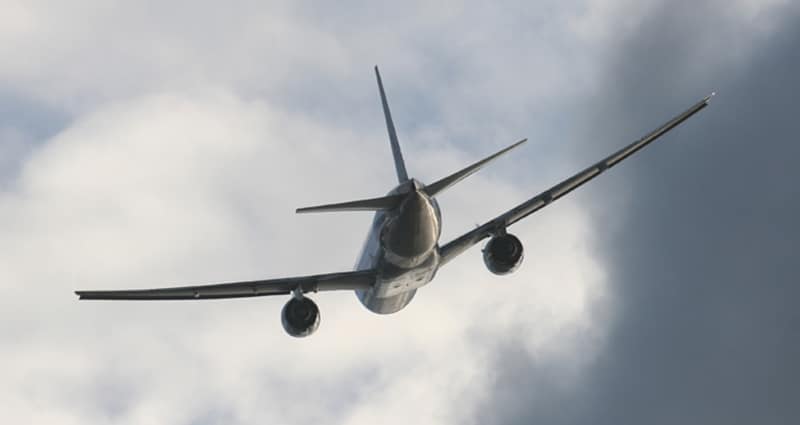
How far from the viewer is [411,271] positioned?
157ft

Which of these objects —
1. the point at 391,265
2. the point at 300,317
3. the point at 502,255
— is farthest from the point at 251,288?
the point at 502,255

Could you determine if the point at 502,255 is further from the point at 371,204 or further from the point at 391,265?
the point at 371,204

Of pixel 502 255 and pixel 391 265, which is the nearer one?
pixel 391 265

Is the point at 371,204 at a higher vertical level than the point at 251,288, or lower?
lower

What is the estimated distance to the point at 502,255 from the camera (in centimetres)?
5028

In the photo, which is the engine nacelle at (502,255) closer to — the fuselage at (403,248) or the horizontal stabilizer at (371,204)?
the fuselage at (403,248)

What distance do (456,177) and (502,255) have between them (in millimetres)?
8971

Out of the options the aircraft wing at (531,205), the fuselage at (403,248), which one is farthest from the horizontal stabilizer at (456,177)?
the aircraft wing at (531,205)

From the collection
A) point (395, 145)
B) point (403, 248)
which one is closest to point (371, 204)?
point (403, 248)

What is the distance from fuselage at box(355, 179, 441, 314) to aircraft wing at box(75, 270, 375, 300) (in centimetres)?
108

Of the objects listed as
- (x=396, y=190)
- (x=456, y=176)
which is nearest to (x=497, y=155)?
(x=456, y=176)

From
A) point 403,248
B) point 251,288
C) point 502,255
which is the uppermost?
point 251,288

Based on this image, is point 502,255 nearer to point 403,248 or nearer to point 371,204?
point 403,248

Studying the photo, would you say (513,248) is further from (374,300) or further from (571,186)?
(374,300)
